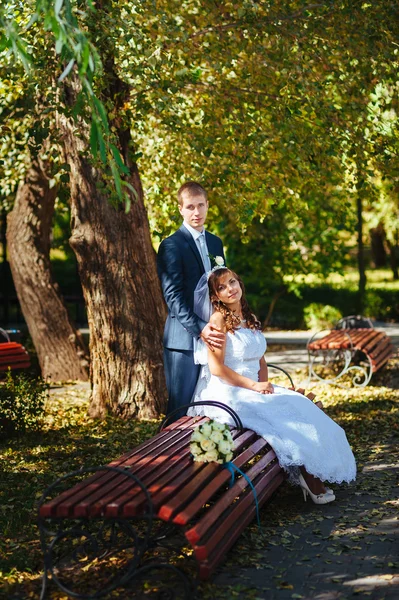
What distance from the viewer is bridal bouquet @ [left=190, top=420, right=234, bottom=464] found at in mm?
5012

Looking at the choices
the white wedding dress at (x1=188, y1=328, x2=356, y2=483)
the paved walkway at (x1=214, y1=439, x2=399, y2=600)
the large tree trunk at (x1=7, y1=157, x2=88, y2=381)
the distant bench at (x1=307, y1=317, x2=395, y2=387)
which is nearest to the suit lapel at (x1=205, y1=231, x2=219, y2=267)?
the white wedding dress at (x1=188, y1=328, x2=356, y2=483)

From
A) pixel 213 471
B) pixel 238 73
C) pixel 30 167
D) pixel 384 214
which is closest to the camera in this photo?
pixel 213 471

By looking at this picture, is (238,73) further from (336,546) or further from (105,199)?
(336,546)

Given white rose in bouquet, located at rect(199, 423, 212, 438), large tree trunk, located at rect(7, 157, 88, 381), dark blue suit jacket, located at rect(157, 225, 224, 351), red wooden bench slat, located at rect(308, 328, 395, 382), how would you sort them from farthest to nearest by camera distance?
large tree trunk, located at rect(7, 157, 88, 381) < red wooden bench slat, located at rect(308, 328, 395, 382) < dark blue suit jacket, located at rect(157, 225, 224, 351) < white rose in bouquet, located at rect(199, 423, 212, 438)

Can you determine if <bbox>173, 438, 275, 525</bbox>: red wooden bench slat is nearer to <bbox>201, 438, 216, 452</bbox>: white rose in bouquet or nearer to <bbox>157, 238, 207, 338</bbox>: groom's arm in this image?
<bbox>201, 438, 216, 452</bbox>: white rose in bouquet

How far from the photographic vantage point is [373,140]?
31.2 ft

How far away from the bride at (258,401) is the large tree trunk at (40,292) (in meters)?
6.46

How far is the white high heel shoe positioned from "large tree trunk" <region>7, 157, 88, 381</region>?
7.22 meters

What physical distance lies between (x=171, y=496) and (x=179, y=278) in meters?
2.69

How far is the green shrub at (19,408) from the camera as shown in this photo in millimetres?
8828

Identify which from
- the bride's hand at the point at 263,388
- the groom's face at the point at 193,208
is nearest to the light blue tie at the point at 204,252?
the groom's face at the point at 193,208

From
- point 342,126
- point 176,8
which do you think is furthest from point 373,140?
point 176,8

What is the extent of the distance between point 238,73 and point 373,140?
5.69 feet

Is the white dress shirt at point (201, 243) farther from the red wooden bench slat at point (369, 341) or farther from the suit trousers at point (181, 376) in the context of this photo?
the red wooden bench slat at point (369, 341)
